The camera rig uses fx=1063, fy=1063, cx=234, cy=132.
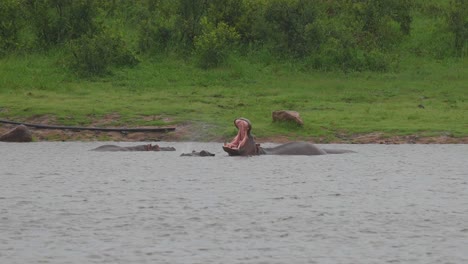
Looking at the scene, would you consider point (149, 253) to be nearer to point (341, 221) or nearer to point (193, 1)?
point (341, 221)

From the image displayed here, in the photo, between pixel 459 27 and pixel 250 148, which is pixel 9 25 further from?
pixel 250 148

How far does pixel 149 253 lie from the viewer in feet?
38.6

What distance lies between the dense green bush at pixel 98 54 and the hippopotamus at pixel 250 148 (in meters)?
14.9

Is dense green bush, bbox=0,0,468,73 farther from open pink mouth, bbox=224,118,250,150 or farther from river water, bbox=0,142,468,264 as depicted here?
open pink mouth, bbox=224,118,250,150

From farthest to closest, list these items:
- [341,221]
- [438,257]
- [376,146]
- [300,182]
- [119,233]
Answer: [376,146] → [300,182] → [341,221] → [119,233] → [438,257]

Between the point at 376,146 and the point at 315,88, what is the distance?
30.0 feet

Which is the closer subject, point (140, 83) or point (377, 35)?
point (140, 83)

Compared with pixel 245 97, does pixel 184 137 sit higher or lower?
lower

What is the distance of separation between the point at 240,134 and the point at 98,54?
16052mm

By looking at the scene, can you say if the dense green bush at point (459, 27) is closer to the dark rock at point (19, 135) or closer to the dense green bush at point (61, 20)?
the dense green bush at point (61, 20)

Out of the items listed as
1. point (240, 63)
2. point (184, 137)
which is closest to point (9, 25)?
point (240, 63)

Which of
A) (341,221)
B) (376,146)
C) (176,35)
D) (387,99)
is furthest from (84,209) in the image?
(176,35)

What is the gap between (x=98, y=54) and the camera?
38688 millimetres

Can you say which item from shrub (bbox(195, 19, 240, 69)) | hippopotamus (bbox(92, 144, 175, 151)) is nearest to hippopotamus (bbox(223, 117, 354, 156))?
hippopotamus (bbox(92, 144, 175, 151))
